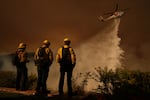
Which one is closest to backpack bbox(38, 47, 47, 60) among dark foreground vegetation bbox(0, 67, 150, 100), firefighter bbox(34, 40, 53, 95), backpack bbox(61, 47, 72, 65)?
firefighter bbox(34, 40, 53, 95)

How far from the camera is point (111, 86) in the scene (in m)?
13.9

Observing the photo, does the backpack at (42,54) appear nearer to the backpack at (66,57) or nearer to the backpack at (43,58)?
the backpack at (43,58)

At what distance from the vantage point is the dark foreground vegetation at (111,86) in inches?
438

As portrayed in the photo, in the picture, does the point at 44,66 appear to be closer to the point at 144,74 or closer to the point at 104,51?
the point at 144,74

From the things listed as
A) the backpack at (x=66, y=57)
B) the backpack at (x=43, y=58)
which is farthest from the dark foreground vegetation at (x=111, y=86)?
the backpack at (x=43, y=58)

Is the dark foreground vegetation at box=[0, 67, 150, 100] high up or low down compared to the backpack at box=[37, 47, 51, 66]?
down

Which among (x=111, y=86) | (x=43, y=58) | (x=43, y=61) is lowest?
(x=111, y=86)

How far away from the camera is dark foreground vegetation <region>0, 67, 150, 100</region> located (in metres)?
11.1

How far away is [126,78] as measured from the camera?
52.2 feet

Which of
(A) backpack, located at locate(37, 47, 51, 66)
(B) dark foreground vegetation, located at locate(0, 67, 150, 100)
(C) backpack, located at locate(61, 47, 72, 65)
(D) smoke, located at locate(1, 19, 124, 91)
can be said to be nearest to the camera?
(B) dark foreground vegetation, located at locate(0, 67, 150, 100)

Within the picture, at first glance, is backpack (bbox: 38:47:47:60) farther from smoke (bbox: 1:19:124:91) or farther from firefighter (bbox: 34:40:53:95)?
smoke (bbox: 1:19:124:91)

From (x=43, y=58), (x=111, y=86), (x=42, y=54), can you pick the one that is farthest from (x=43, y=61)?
(x=111, y=86)

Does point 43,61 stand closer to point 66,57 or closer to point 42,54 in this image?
point 42,54

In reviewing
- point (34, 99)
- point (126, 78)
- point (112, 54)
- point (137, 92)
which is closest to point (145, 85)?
point (126, 78)
